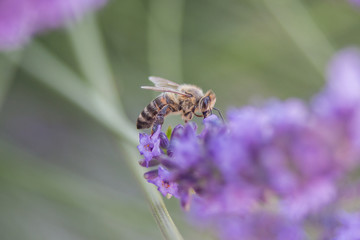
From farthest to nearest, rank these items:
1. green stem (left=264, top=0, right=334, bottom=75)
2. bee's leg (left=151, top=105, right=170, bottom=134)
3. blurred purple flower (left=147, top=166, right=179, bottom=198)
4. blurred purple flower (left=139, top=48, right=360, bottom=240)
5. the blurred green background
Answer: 1. the blurred green background
2. green stem (left=264, top=0, right=334, bottom=75)
3. bee's leg (left=151, top=105, right=170, bottom=134)
4. blurred purple flower (left=147, top=166, right=179, bottom=198)
5. blurred purple flower (left=139, top=48, right=360, bottom=240)

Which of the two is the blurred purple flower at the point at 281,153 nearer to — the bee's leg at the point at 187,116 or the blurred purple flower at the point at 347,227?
the blurred purple flower at the point at 347,227

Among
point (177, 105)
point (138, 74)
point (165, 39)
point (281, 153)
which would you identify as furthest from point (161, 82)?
point (138, 74)

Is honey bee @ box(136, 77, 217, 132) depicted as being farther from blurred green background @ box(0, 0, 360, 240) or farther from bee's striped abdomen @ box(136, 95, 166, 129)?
blurred green background @ box(0, 0, 360, 240)

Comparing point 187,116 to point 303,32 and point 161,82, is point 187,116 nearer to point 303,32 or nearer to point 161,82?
point 161,82

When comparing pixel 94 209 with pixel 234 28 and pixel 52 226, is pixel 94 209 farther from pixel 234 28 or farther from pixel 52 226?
pixel 234 28

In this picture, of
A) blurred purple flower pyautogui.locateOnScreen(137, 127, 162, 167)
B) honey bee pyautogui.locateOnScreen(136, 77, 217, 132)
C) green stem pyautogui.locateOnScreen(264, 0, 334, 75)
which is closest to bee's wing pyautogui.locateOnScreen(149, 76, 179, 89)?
honey bee pyautogui.locateOnScreen(136, 77, 217, 132)

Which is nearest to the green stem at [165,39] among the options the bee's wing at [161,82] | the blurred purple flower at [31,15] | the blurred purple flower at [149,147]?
the blurred purple flower at [31,15]
